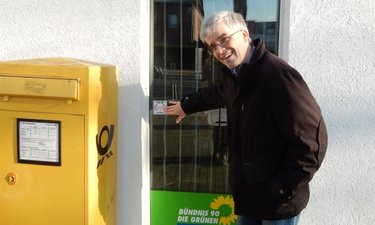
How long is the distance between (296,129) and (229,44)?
21.3 inches

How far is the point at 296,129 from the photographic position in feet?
6.45

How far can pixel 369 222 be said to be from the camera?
285 centimetres

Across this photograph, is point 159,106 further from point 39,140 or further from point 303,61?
point 303,61

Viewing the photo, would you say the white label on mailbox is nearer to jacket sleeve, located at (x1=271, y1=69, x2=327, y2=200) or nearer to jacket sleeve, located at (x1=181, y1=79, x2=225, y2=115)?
jacket sleeve, located at (x1=181, y1=79, x2=225, y2=115)

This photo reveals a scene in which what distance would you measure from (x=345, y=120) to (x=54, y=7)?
212 centimetres

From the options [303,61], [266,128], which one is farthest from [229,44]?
[303,61]

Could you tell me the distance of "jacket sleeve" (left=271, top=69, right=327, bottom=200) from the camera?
1971 millimetres

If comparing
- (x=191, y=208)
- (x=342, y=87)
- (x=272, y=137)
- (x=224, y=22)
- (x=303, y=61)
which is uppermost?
(x=224, y=22)

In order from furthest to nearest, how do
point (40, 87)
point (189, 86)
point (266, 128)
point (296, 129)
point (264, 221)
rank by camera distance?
point (189, 86) → point (40, 87) → point (264, 221) → point (266, 128) → point (296, 129)

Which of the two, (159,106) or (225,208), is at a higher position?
(159,106)

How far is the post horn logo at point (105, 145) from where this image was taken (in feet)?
8.31

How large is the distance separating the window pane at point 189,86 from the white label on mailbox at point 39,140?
2.71ft

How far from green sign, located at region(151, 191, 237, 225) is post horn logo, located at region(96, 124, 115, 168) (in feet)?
1.97

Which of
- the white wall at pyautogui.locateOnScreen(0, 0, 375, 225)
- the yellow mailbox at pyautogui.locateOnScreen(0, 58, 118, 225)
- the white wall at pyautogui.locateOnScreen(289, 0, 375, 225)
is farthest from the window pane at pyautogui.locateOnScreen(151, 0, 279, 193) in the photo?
the yellow mailbox at pyautogui.locateOnScreen(0, 58, 118, 225)
